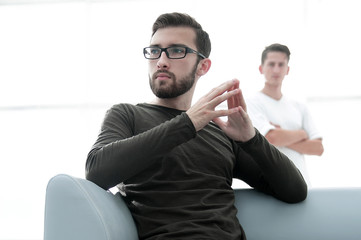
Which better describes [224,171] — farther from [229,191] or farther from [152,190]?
[152,190]

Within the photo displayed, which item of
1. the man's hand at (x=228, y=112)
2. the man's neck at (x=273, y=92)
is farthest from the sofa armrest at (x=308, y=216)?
the man's neck at (x=273, y=92)

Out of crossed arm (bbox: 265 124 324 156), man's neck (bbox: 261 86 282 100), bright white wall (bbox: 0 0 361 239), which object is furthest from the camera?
bright white wall (bbox: 0 0 361 239)

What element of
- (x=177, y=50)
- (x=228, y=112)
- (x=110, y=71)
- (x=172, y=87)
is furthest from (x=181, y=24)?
(x=110, y=71)

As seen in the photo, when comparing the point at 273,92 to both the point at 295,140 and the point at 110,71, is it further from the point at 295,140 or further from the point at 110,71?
the point at 110,71

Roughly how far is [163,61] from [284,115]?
1379 millimetres

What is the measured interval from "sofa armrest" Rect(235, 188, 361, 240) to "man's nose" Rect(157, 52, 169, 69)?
0.55m

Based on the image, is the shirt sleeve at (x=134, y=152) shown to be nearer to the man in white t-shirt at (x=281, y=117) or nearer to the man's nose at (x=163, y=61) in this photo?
the man's nose at (x=163, y=61)

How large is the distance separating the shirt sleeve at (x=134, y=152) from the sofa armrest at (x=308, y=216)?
43 centimetres

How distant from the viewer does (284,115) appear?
2.87 meters

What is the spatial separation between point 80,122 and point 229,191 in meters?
3.77

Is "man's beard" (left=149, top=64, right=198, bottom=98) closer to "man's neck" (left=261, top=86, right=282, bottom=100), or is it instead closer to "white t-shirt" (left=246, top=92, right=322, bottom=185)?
"white t-shirt" (left=246, top=92, right=322, bottom=185)

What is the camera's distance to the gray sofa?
121 centimetres

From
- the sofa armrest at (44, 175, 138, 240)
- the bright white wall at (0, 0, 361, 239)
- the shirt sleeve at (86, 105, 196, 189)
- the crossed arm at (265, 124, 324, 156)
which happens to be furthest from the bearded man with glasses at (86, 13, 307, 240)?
the bright white wall at (0, 0, 361, 239)

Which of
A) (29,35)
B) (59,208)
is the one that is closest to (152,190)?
(59,208)
